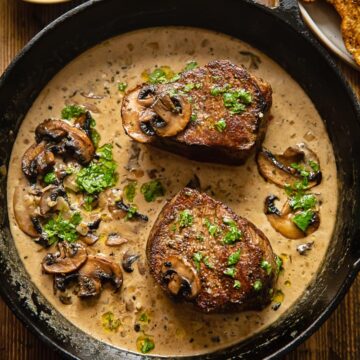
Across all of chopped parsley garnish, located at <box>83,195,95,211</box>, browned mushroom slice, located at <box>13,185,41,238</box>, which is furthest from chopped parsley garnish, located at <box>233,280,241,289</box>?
browned mushroom slice, located at <box>13,185,41,238</box>

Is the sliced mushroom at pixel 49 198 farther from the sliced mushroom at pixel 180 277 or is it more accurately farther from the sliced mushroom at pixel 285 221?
the sliced mushroom at pixel 285 221

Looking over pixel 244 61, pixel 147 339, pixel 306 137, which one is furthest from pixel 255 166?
pixel 147 339

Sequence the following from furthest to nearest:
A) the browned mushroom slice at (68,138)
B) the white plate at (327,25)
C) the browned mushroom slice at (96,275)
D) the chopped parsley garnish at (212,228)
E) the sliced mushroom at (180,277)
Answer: the white plate at (327,25)
the browned mushroom slice at (68,138)
the browned mushroom slice at (96,275)
the chopped parsley garnish at (212,228)
the sliced mushroom at (180,277)

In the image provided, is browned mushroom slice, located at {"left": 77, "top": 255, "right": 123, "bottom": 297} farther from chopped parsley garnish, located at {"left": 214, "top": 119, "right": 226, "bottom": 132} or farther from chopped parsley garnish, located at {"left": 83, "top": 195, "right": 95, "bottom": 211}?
chopped parsley garnish, located at {"left": 214, "top": 119, "right": 226, "bottom": 132}

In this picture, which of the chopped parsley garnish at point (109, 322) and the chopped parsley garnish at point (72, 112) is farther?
the chopped parsley garnish at point (72, 112)

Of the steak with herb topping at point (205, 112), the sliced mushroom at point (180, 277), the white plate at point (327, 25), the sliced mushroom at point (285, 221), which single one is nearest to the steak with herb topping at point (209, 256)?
the sliced mushroom at point (180, 277)

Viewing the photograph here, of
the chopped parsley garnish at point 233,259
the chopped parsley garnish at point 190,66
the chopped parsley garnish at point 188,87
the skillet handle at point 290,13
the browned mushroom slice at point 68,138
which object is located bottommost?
the chopped parsley garnish at point 233,259

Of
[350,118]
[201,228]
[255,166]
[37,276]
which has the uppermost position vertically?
[350,118]

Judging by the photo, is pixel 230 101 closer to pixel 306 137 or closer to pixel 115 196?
pixel 306 137

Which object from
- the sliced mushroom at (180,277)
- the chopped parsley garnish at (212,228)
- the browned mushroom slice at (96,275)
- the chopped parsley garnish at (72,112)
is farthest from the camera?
the chopped parsley garnish at (72,112)
